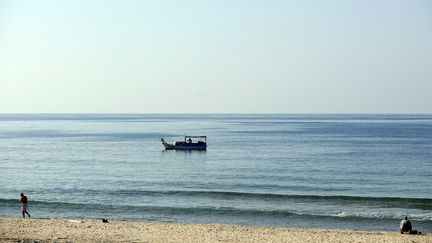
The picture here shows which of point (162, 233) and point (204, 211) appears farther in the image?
point (204, 211)

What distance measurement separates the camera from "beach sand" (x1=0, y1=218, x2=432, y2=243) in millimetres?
23703

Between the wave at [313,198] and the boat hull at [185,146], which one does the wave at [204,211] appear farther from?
the boat hull at [185,146]

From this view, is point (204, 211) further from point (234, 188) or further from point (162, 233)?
point (234, 188)

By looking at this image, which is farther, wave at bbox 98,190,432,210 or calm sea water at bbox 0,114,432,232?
wave at bbox 98,190,432,210

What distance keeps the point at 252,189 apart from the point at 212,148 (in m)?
43.6

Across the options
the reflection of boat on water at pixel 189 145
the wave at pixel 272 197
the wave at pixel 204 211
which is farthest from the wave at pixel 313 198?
the reflection of boat on water at pixel 189 145

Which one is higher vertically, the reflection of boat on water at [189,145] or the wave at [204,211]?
the reflection of boat on water at [189,145]

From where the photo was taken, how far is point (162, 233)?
25578 millimetres

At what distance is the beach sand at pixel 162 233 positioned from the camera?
23703mm

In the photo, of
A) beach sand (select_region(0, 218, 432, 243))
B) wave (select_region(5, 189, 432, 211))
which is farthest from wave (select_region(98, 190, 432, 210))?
beach sand (select_region(0, 218, 432, 243))

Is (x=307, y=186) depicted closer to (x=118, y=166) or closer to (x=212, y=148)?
(x=118, y=166)

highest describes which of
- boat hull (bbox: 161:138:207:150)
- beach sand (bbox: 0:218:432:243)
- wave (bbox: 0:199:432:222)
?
boat hull (bbox: 161:138:207:150)

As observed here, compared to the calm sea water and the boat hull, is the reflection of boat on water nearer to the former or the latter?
the boat hull

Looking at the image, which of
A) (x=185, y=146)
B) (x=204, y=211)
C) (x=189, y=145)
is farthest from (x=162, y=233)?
(x=185, y=146)
